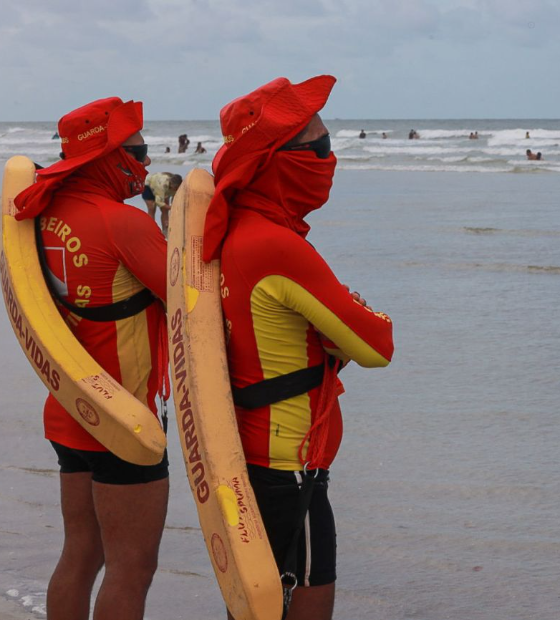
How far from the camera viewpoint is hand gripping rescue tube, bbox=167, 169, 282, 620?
253cm

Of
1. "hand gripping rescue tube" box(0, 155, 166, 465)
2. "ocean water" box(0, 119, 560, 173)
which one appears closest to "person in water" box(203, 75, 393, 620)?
"hand gripping rescue tube" box(0, 155, 166, 465)

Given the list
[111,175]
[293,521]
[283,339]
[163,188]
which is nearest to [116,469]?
[293,521]

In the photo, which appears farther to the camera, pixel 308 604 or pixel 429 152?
pixel 429 152

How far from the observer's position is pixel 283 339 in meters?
2.62

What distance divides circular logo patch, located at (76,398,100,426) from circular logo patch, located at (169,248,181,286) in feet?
1.44

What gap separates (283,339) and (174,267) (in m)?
0.40

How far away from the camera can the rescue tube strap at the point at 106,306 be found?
9.89 feet

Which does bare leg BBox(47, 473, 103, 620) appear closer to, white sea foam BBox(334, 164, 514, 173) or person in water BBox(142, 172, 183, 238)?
person in water BBox(142, 172, 183, 238)

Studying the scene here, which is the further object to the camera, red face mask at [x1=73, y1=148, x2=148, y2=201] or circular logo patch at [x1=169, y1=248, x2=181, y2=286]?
red face mask at [x1=73, y1=148, x2=148, y2=201]

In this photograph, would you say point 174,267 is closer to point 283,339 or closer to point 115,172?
point 283,339

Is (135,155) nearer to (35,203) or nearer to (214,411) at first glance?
(35,203)

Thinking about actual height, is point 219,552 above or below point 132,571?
above

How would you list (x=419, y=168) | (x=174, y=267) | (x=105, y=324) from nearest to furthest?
(x=174, y=267) → (x=105, y=324) → (x=419, y=168)

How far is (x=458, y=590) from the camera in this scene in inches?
154
